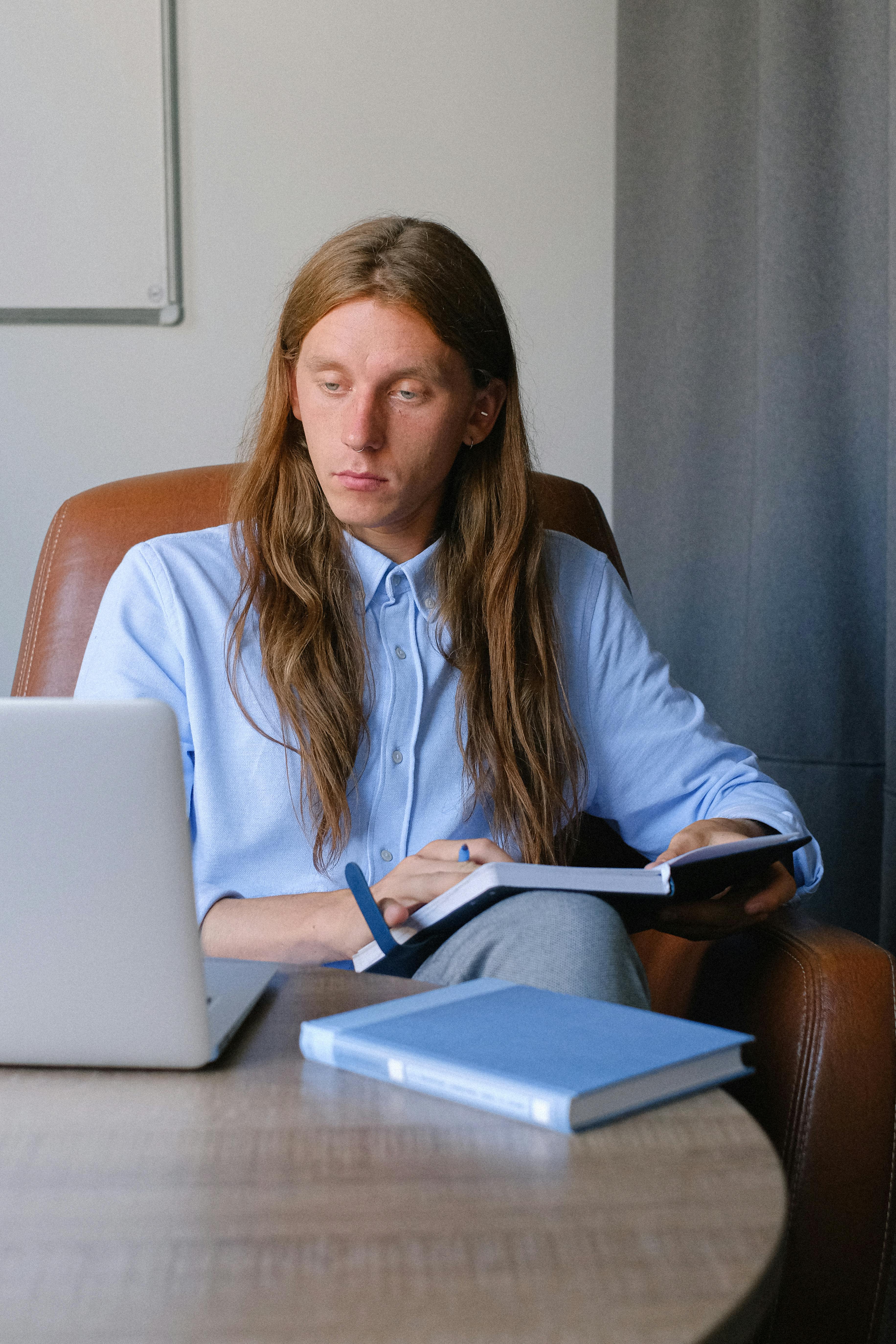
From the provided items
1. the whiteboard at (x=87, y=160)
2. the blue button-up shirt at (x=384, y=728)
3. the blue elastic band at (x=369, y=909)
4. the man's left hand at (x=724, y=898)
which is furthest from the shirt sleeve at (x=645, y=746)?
the whiteboard at (x=87, y=160)

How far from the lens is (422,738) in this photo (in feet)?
4.09

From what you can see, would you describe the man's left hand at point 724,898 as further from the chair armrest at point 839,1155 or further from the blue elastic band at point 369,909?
the blue elastic band at point 369,909

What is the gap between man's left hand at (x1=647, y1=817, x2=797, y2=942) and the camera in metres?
1.00

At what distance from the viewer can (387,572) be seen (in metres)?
1.27

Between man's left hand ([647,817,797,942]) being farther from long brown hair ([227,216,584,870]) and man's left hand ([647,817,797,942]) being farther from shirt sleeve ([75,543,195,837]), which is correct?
shirt sleeve ([75,543,195,837])

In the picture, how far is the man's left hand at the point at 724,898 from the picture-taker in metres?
1.00

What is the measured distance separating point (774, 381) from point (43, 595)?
99 centimetres

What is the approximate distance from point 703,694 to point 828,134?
33.0 inches

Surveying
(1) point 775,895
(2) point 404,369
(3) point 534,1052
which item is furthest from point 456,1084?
(2) point 404,369

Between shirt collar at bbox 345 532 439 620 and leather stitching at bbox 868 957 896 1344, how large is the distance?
608 millimetres

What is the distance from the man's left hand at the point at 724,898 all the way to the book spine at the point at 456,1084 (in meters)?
0.39

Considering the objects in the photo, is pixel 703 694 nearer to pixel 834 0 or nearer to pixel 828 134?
pixel 828 134

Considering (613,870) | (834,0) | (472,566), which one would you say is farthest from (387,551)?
(834,0)

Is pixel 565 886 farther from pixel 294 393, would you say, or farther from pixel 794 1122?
pixel 294 393
